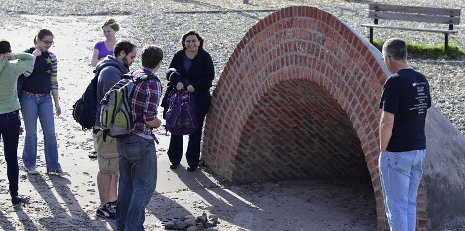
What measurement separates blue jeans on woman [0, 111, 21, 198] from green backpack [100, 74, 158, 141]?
142 cm

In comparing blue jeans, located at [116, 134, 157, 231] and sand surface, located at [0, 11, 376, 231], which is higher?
blue jeans, located at [116, 134, 157, 231]

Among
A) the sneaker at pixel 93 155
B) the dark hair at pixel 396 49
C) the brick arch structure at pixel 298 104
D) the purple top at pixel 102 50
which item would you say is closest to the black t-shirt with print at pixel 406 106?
the dark hair at pixel 396 49

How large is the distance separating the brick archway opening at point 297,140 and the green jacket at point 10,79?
8.42 ft

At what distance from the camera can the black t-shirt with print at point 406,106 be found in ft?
21.8

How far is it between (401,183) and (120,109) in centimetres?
241

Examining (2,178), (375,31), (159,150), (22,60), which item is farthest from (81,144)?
(375,31)

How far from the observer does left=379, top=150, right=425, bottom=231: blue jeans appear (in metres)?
6.84

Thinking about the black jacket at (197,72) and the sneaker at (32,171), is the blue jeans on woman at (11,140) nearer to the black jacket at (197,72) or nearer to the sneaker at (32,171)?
the sneaker at (32,171)

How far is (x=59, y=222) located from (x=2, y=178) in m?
1.62

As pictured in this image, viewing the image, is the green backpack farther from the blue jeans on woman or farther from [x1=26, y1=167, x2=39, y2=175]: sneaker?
[x1=26, y1=167, x2=39, y2=175]: sneaker

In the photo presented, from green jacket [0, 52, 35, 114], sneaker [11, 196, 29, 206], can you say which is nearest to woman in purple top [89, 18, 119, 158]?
green jacket [0, 52, 35, 114]

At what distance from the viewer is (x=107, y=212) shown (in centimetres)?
884

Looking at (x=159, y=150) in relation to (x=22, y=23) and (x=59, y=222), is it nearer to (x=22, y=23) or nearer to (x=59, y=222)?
(x=59, y=222)

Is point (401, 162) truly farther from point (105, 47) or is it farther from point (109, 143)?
point (105, 47)
